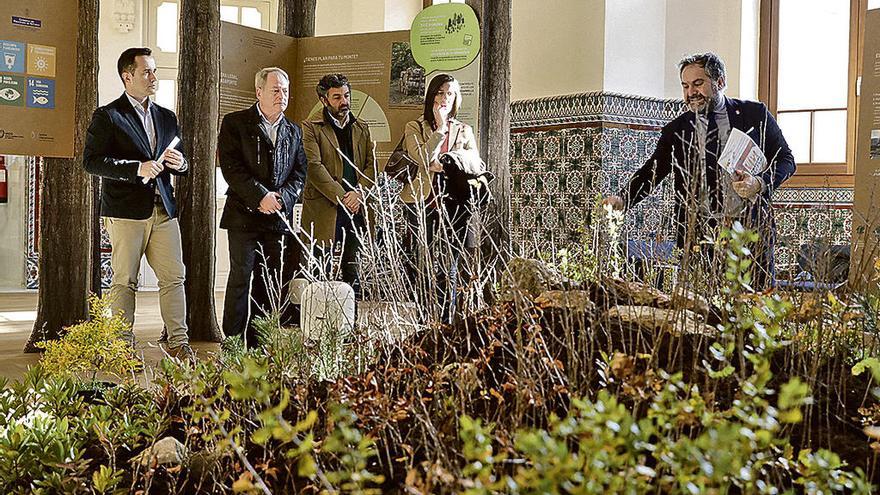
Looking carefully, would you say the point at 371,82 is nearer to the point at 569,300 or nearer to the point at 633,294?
the point at 633,294

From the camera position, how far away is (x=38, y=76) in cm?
570

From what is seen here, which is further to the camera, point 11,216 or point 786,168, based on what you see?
point 11,216

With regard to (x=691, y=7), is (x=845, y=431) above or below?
below

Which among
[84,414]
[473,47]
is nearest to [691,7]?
[473,47]

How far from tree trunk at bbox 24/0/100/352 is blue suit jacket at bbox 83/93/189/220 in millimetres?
453

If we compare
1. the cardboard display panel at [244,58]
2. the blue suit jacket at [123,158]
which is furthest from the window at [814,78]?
the blue suit jacket at [123,158]

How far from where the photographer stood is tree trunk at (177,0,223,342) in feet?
20.4

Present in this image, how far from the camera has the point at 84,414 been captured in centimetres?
278

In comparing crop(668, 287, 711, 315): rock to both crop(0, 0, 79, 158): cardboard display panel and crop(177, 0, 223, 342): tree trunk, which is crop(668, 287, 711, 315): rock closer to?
crop(177, 0, 223, 342): tree trunk

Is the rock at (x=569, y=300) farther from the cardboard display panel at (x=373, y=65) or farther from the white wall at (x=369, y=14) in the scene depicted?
the white wall at (x=369, y=14)

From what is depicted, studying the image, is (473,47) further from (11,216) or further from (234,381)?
(11,216)

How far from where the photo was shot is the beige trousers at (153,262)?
5383mm

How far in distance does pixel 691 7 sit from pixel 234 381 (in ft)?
25.0

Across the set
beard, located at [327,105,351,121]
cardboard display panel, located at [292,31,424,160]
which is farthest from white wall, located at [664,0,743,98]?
beard, located at [327,105,351,121]
